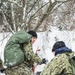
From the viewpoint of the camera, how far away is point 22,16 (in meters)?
11.0

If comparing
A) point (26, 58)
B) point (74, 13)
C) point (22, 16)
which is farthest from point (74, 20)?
point (26, 58)

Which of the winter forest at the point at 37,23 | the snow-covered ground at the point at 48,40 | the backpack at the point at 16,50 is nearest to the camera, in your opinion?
the backpack at the point at 16,50

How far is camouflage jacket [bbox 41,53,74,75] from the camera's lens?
11.5ft

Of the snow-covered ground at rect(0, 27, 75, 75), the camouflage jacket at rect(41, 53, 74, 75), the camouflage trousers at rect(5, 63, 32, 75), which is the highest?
the camouflage jacket at rect(41, 53, 74, 75)

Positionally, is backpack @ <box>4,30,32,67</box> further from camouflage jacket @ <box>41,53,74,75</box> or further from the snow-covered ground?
the snow-covered ground

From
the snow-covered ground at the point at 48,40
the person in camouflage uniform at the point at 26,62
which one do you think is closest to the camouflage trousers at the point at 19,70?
the person in camouflage uniform at the point at 26,62

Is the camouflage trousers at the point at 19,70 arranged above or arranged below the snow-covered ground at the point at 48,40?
above

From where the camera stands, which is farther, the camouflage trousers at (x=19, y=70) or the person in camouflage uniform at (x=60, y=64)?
the camouflage trousers at (x=19, y=70)

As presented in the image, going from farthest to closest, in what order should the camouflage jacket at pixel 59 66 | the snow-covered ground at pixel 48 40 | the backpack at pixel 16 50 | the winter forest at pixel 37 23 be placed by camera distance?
the snow-covered ground at pixel 48 40 → the winter forest at pixel 37 23 → the backpack at pixel 16 50 → the camouflage jacket at pixel 59 66

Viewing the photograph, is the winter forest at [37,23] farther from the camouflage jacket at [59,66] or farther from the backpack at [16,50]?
the camouflage jacket at [59,66]

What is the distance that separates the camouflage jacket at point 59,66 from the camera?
3504 mm

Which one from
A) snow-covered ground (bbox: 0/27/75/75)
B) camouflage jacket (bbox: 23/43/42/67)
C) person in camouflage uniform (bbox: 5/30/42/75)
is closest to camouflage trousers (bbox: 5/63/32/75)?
person in camouflage uniform (bbox: 5/30/42/75)

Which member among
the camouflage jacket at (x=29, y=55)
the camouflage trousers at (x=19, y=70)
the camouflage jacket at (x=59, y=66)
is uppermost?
the camouflage jacket at (x=59, y=66)

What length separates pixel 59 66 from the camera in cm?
356
